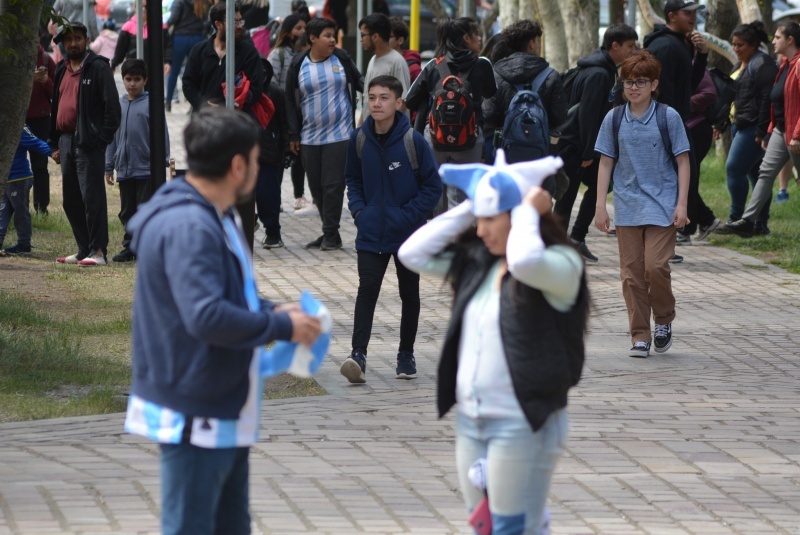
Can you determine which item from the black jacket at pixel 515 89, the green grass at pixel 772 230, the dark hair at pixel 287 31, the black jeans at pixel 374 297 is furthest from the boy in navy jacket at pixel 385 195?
the dark hair at pixel 287 31

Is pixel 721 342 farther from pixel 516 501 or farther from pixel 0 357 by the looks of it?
pixel 516 501

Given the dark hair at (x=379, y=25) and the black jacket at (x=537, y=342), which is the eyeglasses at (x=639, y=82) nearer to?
the black jacket at (x=537, y=342)

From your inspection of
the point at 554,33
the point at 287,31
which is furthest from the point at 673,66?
the point at 554,33

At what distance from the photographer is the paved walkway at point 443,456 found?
5223mm

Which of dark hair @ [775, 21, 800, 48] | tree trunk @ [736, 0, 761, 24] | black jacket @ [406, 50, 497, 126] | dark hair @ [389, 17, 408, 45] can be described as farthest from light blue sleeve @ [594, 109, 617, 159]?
tree trunk @ [736, 0, 761, 24]

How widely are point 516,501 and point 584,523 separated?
149 centimetres

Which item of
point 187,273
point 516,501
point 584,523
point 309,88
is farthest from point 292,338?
point 309,88

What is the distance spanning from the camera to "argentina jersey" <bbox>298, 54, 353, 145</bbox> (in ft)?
40.0

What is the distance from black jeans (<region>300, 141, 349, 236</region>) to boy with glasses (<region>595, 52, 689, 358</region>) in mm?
4255

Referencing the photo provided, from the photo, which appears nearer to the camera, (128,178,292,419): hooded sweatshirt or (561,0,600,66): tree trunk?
(128,178,292,419): hooded sweatshirt

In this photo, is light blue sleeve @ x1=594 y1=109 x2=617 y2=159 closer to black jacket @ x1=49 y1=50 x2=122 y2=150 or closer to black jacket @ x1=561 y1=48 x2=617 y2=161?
black jacket @ x1=561 y1=48 x2=617 y2=161

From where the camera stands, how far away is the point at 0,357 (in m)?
7.73

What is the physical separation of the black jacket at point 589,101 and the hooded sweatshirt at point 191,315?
8.10 m

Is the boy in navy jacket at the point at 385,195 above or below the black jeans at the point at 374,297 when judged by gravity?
above
